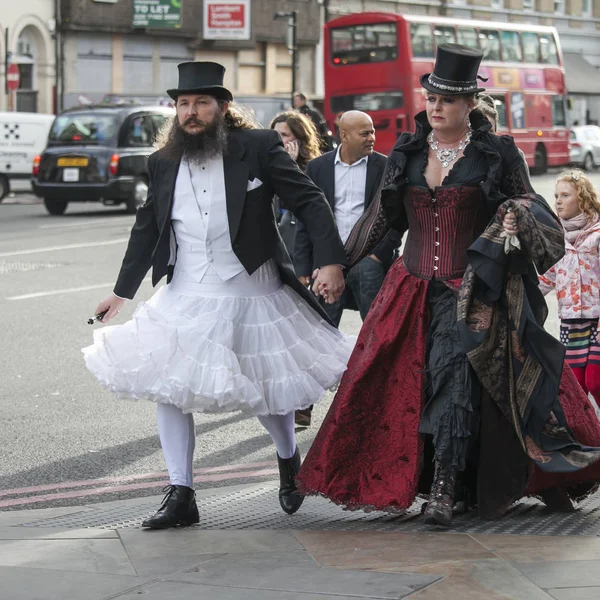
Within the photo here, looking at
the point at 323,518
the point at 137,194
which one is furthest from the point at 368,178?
the point at 137,194

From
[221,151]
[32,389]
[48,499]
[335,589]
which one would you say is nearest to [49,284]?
[32,389]

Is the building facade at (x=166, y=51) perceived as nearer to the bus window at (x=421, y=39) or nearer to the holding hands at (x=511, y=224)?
the bus window at (x=421, y=39)

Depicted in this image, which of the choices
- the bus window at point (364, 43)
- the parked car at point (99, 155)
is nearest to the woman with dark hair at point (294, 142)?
the parked car at point (99, 155)

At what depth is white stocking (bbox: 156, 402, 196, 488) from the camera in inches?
204

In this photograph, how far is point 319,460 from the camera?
5258mm

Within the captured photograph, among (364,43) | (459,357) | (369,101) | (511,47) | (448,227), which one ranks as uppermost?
(511,47)

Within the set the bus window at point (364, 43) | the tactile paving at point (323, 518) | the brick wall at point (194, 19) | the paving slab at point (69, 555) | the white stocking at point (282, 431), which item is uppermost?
the brick wall at point (194, 19)

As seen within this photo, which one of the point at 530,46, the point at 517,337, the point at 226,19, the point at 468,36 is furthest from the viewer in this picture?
the point at 226,19

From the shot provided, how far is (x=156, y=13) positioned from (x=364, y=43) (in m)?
10.8

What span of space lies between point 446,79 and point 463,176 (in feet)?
1.26

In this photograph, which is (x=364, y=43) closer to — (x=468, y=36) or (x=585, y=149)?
(x=468, y=36)

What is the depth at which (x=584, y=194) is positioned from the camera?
23.1ft

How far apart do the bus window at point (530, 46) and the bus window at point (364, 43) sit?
5902 millimetres

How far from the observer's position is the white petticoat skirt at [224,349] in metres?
5.00
